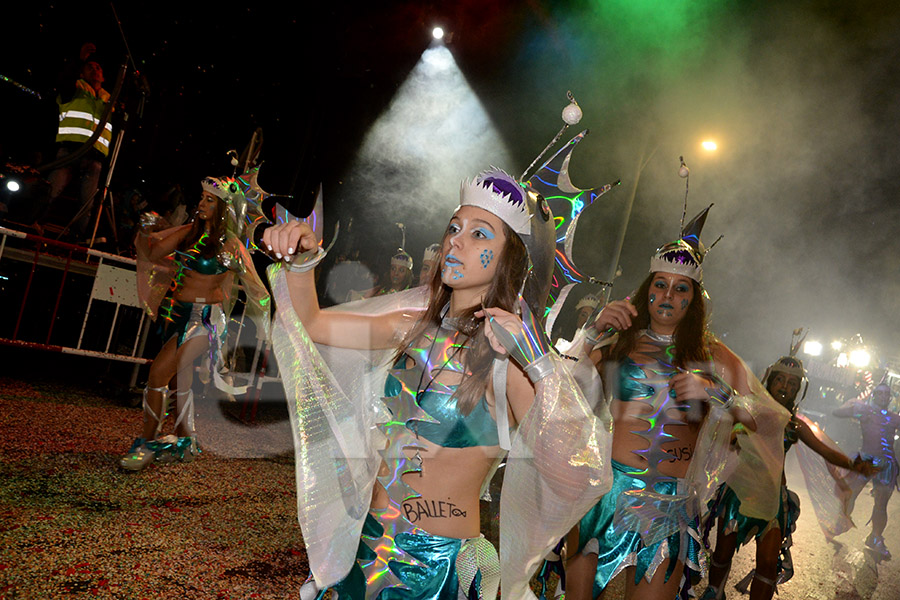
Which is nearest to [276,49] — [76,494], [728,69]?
[728,69]

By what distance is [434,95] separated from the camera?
10.9 meters

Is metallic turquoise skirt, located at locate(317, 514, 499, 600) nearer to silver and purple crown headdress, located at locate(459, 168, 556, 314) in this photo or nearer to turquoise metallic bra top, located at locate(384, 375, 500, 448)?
turquoise metallic bra top, located at locate(384, 375, 500, 448)

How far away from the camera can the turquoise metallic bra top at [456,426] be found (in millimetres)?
1969

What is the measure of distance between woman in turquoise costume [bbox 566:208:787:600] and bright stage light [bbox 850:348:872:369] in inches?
1160

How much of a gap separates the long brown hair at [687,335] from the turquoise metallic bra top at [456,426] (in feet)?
6.39

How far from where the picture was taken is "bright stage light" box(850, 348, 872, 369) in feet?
91.8

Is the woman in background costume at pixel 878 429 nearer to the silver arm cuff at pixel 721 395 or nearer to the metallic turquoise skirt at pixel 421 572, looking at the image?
the silver arm cuff at pixel 721 395

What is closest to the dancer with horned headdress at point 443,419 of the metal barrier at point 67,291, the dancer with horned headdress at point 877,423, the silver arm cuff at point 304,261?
the silver arm cuff at point 304,261

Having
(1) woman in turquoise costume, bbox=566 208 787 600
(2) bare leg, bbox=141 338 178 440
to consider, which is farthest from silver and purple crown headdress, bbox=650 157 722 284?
(2) bare leg, bbox=141 338 178 440

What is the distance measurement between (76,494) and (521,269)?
334 cm

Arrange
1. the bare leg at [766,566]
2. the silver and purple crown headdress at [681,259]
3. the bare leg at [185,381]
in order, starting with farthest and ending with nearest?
the bare leg at [185,381] → the bare leg at [766,566] → the silver and purple crown headdress at [681,259]

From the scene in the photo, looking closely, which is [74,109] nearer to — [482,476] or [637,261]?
[482,476]

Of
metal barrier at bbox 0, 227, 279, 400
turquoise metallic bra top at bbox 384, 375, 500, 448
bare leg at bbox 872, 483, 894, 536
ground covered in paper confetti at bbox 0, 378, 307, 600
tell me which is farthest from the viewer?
bare leg at bbox 872, 483, 894, 536

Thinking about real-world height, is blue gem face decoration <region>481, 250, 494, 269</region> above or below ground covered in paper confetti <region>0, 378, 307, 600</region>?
above
